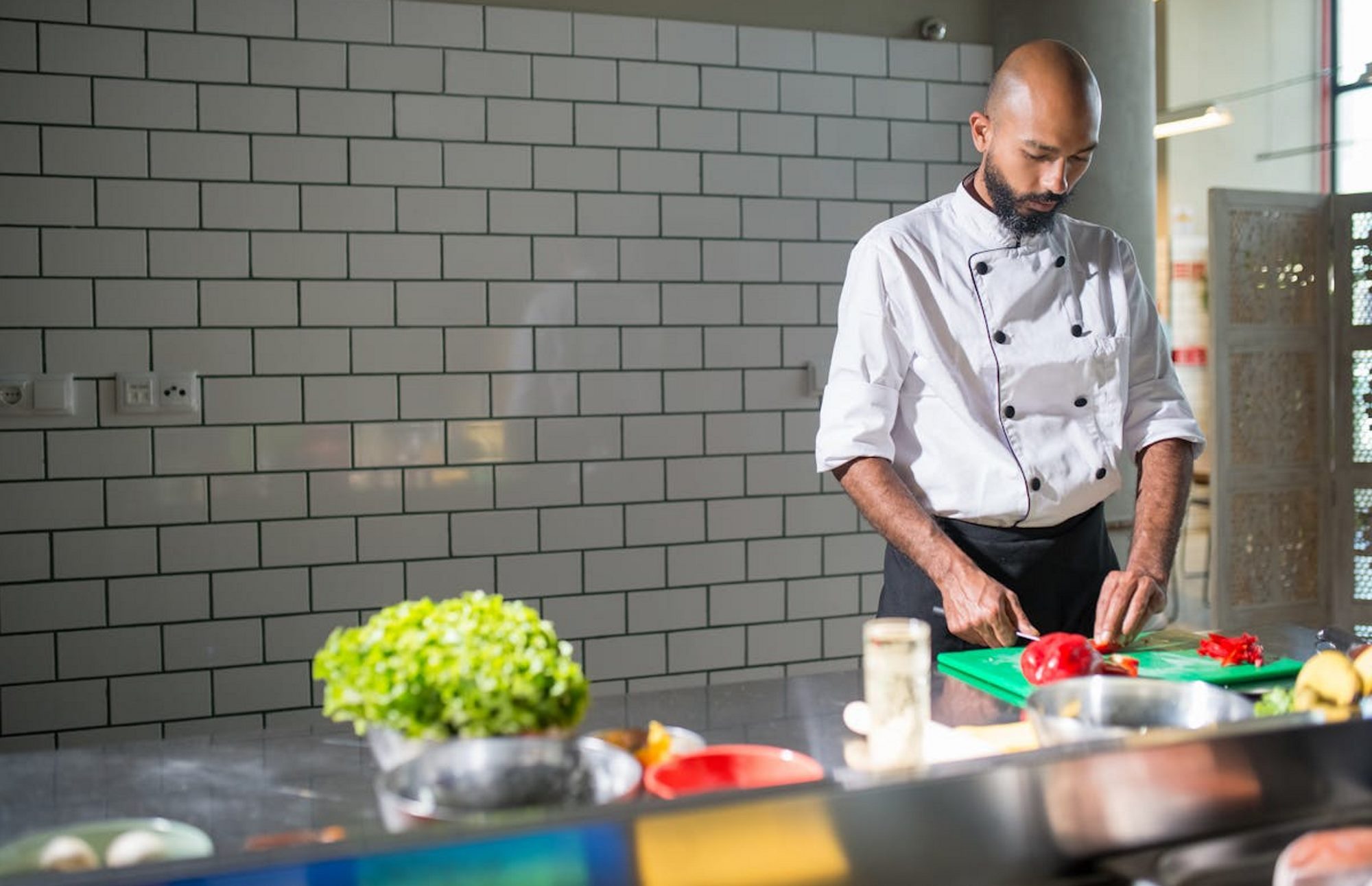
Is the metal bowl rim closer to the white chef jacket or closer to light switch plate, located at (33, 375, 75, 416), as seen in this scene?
the white chef jacket

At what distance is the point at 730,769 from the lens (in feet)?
4.55

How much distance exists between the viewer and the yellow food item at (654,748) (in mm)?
1394

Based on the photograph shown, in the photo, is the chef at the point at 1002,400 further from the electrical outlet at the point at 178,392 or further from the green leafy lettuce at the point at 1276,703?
the electrical outlet at the point at 178,392

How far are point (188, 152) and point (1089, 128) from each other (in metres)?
2.22

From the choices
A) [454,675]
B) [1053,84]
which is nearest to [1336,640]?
[1053,84]

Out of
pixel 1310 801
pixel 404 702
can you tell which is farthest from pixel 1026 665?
pixel 404 702

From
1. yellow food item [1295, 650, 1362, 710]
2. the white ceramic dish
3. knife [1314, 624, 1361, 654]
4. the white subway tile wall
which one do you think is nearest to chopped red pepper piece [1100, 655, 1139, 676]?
yellow food item [1295, 650, 1362, 710]

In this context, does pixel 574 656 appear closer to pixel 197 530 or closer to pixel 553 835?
pixel 197 530

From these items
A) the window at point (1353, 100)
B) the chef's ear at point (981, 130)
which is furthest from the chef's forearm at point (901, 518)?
the window at point (1353, 100)

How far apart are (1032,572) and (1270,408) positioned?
3.60 meters

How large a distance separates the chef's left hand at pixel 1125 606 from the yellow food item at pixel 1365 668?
38 cm

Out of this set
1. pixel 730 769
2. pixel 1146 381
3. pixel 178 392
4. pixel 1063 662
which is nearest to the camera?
pixel 730 769

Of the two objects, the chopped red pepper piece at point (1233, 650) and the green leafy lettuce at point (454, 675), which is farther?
the chopped red pepper piece at point (1233, 650)

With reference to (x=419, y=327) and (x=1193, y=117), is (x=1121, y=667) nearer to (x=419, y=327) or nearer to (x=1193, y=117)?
(x=419, y=327)
